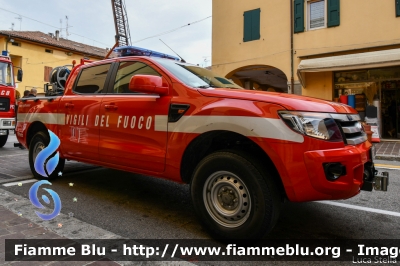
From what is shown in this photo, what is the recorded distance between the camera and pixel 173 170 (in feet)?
9.14

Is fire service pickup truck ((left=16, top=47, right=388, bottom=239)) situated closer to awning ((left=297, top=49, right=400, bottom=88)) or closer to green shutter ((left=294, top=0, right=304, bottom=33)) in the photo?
awning ((left=297, top=49, right=400, bottom=88))

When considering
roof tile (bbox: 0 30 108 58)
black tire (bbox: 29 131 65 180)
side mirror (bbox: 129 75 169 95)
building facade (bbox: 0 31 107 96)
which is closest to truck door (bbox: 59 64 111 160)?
black tire (bbox: 29 131 65 180)

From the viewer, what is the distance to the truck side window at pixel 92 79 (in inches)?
148

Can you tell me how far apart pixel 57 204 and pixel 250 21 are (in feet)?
40.5

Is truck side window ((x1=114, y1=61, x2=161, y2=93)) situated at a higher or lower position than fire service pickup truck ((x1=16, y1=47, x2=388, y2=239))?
higher

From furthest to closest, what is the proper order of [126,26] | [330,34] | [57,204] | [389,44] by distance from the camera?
[126,26], [330,34], [389,44], [57,204]

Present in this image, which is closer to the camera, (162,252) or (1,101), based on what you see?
(162,252)

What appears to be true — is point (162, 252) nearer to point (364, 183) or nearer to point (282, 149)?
point (282, 149)

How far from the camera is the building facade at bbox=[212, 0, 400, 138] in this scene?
34.2ft

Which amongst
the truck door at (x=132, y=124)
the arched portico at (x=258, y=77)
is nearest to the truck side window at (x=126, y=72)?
the truck door at (x=132, y=124)

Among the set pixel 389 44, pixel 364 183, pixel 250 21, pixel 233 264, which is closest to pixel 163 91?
pixel 233 264

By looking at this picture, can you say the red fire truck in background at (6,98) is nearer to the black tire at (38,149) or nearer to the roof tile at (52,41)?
the black tire at (38,149)

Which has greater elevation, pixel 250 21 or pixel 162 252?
pixel 250 21

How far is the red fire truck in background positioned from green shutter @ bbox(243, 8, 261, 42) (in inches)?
373
